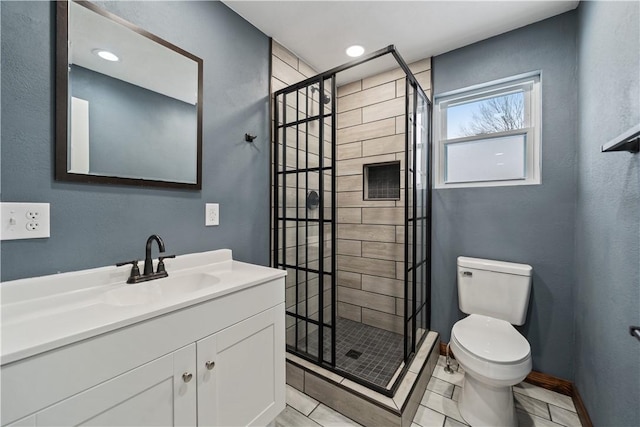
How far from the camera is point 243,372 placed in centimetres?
117

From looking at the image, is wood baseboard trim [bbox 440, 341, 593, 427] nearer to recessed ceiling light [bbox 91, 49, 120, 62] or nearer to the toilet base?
the toilet base

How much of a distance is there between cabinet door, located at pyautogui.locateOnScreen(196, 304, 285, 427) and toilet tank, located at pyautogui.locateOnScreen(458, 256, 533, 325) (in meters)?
1.43

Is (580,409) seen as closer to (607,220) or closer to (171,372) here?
(607,220)

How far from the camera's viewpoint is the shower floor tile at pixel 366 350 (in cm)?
174

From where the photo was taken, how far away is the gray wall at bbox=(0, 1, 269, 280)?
95cm

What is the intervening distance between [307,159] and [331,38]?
0.99 m

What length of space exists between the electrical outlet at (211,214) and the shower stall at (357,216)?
488mm

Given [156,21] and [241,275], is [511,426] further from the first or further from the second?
[156,21]

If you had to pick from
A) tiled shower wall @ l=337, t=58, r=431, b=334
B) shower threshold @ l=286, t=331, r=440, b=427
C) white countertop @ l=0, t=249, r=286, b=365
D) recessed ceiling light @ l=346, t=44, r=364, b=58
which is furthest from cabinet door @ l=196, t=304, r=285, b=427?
recessed ceiling light @ l=346, t=44, r=364, b=58

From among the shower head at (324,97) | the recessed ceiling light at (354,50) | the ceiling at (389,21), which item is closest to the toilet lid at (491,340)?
the shower head at (324,97)

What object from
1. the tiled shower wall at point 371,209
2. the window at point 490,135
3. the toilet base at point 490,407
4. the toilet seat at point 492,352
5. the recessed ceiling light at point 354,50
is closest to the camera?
the toilet seat at point 492,352

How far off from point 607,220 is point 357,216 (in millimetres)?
1693

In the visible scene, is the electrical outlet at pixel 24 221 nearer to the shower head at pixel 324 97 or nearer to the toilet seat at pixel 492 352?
the shower head at pixel 324 97

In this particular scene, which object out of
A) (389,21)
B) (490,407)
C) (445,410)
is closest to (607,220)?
(490,407)
